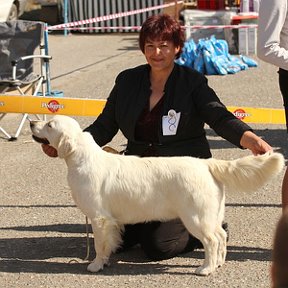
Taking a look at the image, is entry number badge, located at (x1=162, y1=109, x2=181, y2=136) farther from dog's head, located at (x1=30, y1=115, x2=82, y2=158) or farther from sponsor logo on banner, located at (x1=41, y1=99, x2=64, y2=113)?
sponsor logo on banner, located at (x1=41, y1=99, x2=64, y2=113)

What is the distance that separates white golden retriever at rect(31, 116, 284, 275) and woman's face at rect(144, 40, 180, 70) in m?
0.60

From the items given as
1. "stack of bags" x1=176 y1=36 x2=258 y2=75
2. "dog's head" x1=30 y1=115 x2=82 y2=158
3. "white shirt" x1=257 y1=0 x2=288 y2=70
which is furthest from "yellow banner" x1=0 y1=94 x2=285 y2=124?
"stack of bags" x1=176 y1=36 x2=258 y2=75

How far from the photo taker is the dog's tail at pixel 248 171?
384 centimetres

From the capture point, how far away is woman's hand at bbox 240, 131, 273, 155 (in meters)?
3.96

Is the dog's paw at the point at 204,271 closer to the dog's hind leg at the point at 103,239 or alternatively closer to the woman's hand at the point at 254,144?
the dog's hind leg at the point at 103,239

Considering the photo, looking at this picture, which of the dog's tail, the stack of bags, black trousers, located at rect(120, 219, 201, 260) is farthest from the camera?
the stack of bags

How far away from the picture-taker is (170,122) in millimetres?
4301

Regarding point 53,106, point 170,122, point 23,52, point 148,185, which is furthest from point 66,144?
point 23,52

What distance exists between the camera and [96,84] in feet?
36.4

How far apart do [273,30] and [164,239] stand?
1306 millimetres

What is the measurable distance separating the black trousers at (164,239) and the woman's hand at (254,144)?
1.98ft

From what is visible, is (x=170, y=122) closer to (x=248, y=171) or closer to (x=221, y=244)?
(x=248, y=171)

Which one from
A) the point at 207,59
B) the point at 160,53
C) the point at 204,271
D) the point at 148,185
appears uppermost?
the point at 160,53

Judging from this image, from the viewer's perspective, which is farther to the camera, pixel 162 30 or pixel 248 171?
pixel 162 30
